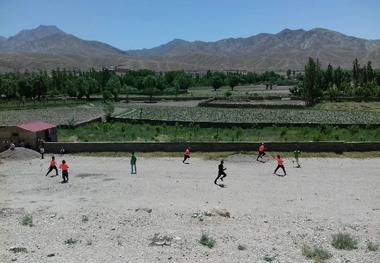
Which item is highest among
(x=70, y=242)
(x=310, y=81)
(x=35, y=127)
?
(x=310, y=81)

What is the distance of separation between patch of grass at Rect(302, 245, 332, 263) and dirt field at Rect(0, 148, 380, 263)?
0.70ft

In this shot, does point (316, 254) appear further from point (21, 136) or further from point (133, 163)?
point (21, 136)

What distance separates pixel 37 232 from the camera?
51.1 feet

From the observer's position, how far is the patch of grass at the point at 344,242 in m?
14.2

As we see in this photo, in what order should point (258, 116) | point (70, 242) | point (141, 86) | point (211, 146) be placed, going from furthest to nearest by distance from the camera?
point (141, 86), point (258, 116), point (211, 146), point (70, 242)

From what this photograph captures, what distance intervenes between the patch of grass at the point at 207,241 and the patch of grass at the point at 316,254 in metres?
2.79

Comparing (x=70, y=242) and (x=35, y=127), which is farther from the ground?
(x=35, y=127)

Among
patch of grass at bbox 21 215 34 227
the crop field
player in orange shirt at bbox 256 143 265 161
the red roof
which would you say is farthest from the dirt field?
the crop field

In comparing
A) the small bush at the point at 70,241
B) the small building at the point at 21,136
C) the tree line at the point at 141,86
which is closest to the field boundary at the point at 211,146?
the small building at the point at 21,136

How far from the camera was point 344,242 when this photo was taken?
14.3 meters

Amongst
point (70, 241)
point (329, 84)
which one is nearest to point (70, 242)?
point (70, 241)

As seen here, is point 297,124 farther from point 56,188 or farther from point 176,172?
point 56,188

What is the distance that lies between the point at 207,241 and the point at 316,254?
132 inches

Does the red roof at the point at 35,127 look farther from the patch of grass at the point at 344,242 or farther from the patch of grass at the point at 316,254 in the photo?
the patch of grass at the point at 344,242
